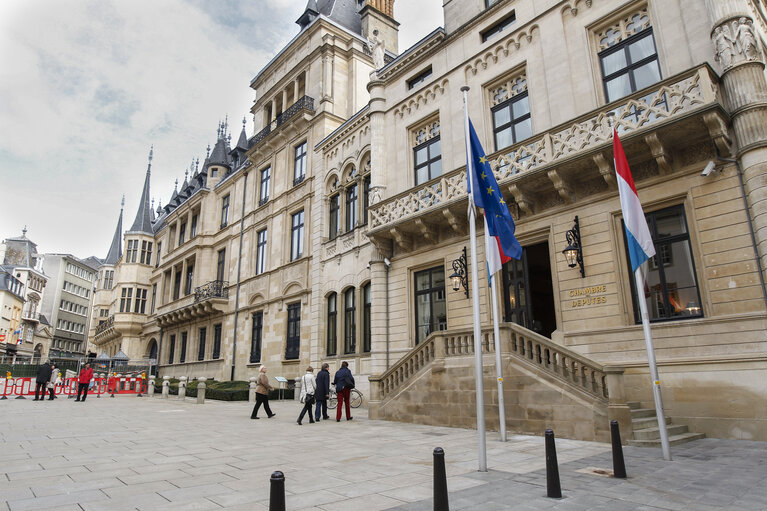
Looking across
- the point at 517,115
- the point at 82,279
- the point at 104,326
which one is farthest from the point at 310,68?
the point at 82,279

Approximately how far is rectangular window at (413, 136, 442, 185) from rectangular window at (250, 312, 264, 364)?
46.3 ft

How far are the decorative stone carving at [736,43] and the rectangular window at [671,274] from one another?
10.8ft

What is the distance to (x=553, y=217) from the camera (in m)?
13.3

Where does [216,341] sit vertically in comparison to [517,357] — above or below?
above

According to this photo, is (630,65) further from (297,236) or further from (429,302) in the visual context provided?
(297,236)

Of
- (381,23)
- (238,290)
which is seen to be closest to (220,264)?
(238,290)

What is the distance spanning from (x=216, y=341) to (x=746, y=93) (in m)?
30.4

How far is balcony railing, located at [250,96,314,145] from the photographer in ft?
86.5

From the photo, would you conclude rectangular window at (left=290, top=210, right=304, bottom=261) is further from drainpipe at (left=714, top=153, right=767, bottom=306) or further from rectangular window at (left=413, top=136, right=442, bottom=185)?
drainpipe at (left=714, top=153, right=767, bottom=306)

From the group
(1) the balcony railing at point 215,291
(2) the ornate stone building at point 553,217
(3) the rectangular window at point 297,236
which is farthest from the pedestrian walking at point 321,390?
(1) the balcony railing at point 215,291

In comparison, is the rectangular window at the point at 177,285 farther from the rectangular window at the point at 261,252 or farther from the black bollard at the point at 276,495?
the black bollard at the point at 276,495

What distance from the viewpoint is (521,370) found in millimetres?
10531

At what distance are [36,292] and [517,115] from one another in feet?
266

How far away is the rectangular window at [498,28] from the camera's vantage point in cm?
1565
